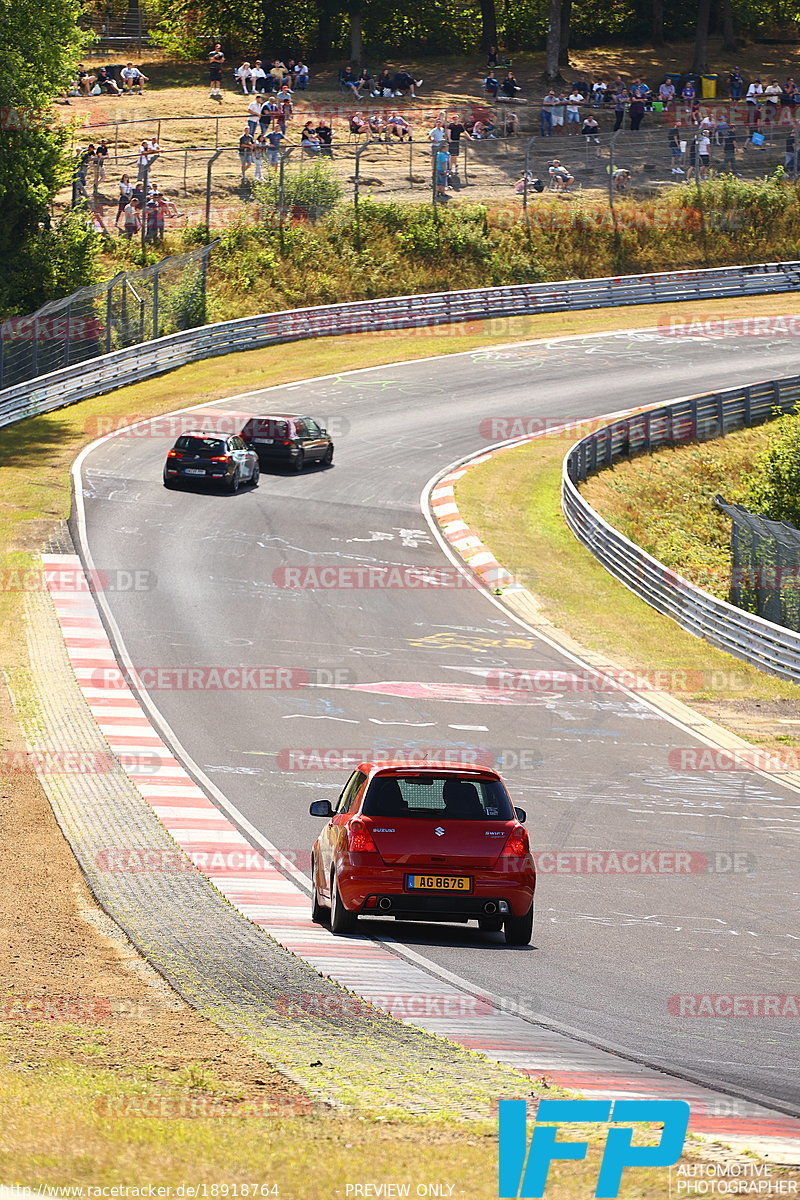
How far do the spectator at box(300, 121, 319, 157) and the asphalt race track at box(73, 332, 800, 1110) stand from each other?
16.7 meters

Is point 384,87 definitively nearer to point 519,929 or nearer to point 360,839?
point 360,839

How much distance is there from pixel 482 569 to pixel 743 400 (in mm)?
21117

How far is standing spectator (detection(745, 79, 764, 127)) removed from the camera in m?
71.9

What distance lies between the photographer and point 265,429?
41.3 meters

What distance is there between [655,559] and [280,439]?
11.0 meters

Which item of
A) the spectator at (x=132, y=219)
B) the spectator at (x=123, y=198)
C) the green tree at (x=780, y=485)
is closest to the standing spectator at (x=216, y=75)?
the spectator at (x=123, y=198)

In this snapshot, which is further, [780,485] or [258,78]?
[258,78]

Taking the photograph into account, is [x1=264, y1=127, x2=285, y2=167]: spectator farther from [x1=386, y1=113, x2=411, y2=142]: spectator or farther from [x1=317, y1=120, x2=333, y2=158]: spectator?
[x1=386, y1=113, x2=411, y2=142]: spectator

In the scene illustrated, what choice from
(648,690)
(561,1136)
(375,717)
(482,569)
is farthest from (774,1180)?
(482,569)

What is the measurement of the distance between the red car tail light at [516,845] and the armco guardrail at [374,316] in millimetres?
35186

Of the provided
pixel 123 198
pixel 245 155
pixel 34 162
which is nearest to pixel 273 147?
pixel 245 155

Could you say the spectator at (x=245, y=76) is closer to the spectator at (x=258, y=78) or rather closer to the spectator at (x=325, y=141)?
the spectator at (x=258, y=78)

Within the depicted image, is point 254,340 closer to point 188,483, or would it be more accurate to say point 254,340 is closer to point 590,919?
point 188,483

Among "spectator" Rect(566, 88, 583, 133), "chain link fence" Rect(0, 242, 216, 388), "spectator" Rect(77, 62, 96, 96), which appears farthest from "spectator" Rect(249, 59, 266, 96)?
"chain link fence" Rect(0, 242, 216, 388)
